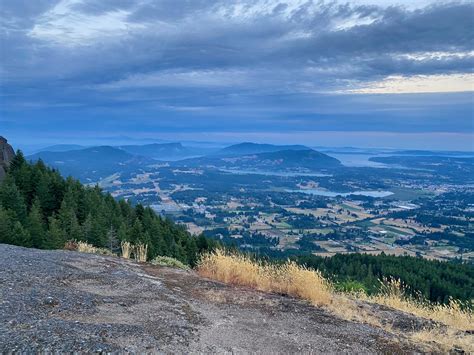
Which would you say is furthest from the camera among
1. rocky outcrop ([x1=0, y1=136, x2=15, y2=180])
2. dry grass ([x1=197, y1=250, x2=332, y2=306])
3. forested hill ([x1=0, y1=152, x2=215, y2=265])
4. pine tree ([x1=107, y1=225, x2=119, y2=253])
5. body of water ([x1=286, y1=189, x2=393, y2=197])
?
body of water ([x1=286, y1=189, x2=393, y2=197])

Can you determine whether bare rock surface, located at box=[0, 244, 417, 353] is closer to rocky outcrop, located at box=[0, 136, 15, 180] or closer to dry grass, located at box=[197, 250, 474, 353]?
dry grass, located at box=[197, 250, 474, 353]

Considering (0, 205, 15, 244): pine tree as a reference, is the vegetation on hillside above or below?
below

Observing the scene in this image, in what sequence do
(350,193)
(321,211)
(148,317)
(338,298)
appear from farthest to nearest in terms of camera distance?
(350,193) → (321,211) → (338,298) → (148,317)

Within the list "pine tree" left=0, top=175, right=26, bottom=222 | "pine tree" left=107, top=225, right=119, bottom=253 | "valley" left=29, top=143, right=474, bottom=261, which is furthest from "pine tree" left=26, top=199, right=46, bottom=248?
"valley" left=29, top=143, right=474, bottom=261

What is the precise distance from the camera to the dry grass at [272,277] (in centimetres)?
898

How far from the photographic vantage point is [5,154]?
3152 cm

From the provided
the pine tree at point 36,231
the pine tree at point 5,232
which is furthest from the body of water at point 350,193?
the pine tree at point 5,232

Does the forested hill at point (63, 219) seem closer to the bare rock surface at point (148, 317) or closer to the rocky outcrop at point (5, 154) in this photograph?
the rocky outcrop at point (5, 154)

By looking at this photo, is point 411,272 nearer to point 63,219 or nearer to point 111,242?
point 63,219

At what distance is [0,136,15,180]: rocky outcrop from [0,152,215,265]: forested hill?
0.55 meters

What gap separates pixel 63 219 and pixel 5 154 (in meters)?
12.5

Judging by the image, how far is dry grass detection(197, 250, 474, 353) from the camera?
23.4ft

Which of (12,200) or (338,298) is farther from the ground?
(12,200)

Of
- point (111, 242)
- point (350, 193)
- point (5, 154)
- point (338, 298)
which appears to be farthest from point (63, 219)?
point (350, 193)
